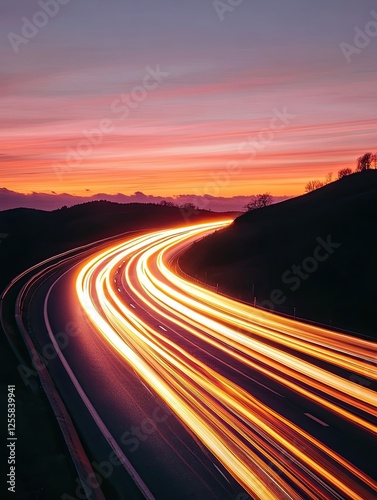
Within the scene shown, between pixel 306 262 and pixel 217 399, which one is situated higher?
pixel 217 399

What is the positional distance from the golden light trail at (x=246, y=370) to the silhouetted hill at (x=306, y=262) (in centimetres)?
727

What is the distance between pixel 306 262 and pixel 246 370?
1365 inches

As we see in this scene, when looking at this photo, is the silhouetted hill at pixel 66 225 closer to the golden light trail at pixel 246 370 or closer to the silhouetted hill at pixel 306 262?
the silhouetted hill at pixel 306 262

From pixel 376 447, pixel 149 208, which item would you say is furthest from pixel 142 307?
pixel 149 208

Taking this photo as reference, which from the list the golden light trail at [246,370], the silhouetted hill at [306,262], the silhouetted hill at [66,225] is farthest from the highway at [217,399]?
the silhouetted hill at [66,225]

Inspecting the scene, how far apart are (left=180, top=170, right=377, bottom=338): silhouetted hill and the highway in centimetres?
1057

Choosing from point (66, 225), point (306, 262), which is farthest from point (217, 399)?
point (66, 225)

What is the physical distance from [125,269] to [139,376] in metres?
43.0

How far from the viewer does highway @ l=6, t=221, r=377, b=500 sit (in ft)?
51.8

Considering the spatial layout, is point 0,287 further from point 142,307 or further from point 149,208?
point 149,208

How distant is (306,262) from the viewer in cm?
5934

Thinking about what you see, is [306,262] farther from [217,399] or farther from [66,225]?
[66,225]

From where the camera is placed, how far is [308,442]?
58.1ft

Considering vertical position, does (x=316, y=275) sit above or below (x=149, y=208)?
below
